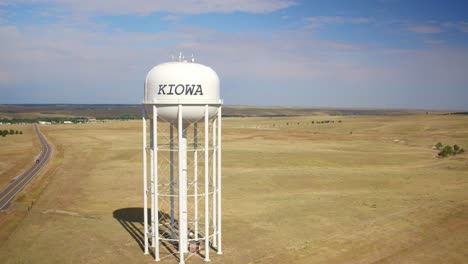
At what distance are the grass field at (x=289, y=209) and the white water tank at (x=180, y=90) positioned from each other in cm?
885

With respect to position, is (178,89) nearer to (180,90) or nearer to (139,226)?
(180,90)

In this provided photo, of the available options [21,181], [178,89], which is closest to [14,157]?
[21,181]

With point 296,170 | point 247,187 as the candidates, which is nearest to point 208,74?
point 247,187

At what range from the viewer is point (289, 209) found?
1506 inches

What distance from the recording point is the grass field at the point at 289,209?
2712 cm

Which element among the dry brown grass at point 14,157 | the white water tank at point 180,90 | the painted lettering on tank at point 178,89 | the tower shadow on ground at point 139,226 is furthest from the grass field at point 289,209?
the painted lettering on tank at point 178,89

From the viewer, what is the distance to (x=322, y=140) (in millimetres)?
100438

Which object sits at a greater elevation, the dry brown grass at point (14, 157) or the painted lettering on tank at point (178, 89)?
the painted lettering on tank at point (178, 89)

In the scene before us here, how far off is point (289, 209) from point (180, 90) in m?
18.2

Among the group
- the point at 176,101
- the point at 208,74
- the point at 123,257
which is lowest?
the point at 123,257

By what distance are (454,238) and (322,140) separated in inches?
2795

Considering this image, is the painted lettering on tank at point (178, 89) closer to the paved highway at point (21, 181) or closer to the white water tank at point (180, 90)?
the white water tank at point (180, 90)

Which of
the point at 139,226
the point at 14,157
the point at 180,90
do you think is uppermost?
the point at 180,90

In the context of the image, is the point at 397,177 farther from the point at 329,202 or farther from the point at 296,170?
the point at 329,202
